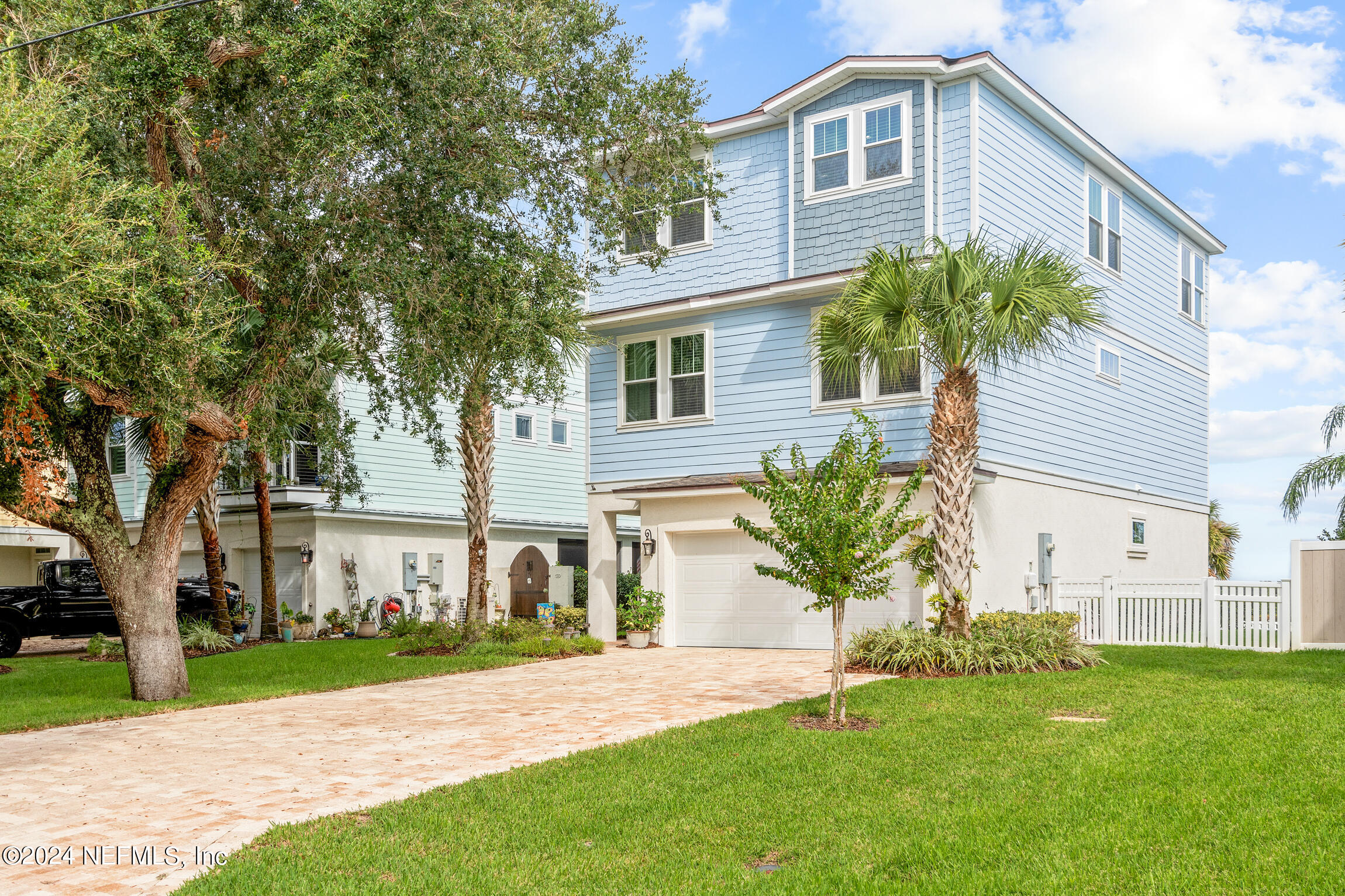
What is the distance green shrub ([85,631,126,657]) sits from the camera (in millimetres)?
19453

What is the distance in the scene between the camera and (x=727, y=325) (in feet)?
64.2

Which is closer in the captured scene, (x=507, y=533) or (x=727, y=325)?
(x=727, y=325)

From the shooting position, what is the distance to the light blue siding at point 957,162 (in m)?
17.2

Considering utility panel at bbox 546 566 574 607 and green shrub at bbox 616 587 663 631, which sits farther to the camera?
utility panel at bbox 546 566 574 607

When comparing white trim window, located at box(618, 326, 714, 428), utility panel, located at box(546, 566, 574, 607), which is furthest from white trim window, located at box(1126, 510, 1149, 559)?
utility panel, located at box(546, 566, 574, 607)

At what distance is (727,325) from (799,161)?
3155 mm

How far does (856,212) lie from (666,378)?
4783 millimetres

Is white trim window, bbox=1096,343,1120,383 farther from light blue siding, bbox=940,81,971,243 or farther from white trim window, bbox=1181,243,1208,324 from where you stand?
light blue siding, bbox=940,81,971,243

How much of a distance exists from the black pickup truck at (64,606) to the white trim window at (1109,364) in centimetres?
1893

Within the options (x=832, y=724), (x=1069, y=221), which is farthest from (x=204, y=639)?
(x=1069, y=221)

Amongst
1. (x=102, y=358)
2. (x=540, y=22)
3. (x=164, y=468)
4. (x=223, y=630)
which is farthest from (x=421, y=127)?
(x=223, y=630)

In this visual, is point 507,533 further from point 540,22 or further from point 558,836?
point 558,836

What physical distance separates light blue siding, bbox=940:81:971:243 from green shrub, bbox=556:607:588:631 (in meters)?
10.4

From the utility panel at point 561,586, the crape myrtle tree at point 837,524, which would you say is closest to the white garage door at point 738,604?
the utility panel at point 561,586
